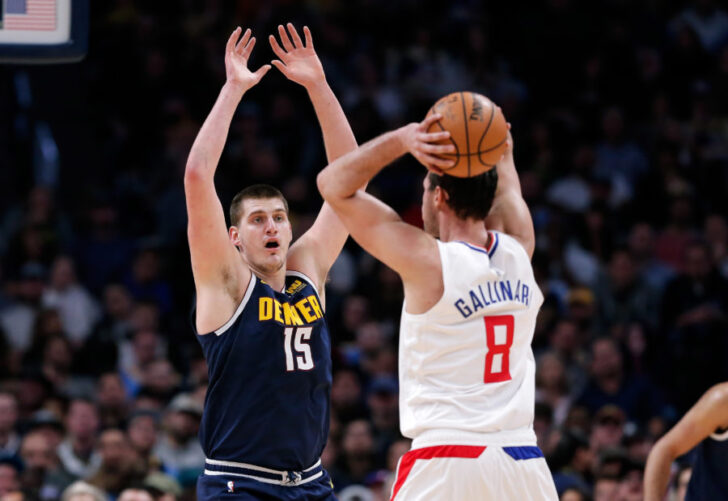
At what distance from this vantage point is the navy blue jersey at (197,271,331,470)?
18.7ft

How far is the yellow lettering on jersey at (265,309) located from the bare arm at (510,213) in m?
1.24

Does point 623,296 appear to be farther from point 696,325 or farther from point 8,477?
point 8,477

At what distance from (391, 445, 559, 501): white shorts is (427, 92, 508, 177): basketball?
1217 millimetres

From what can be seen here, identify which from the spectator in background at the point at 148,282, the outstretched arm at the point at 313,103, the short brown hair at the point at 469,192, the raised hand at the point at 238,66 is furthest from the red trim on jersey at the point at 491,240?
the spectator in background at the point at 148,282

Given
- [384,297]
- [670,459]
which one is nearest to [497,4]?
[384,297]

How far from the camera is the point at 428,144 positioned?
4746 mm

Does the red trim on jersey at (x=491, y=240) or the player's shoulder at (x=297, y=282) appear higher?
the red trim on jersey at (x=491, y=240)

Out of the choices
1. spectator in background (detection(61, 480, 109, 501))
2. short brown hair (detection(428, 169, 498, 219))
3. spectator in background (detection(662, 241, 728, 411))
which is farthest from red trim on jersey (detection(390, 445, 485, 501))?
spectator in background (detection(662, 241, 728, 411))

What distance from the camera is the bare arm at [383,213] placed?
15.9ft

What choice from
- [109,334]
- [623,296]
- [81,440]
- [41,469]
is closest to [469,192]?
[41,469]

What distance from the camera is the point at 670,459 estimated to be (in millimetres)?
6566

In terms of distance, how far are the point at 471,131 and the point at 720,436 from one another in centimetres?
301

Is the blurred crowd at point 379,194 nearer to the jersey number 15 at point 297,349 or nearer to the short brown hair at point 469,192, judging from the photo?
the jersey number 15 at point 297,349

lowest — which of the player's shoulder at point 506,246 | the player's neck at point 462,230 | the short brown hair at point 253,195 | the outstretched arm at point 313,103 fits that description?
the player's shoulder at point 506,246
